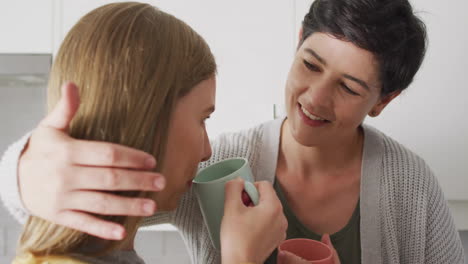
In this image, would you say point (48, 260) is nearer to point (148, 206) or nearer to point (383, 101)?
point (148, 206)

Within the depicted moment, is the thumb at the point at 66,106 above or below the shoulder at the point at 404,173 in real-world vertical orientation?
above

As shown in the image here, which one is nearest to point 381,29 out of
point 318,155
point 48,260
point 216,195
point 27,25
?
point 318,155

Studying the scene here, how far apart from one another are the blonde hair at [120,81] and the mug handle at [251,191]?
17 cm

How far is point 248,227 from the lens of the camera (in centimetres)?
64

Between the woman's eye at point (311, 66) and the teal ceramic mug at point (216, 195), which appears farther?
the woman's eye at point (311, 66)

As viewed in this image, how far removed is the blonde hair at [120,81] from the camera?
518mm

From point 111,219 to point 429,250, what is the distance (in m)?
0.74

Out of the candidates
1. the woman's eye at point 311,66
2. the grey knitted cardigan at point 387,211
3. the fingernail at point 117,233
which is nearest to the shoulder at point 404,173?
the grey knitted cardigan at point 387,211

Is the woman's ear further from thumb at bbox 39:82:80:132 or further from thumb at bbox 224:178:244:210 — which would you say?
thumb at bbox 39:82:80:132

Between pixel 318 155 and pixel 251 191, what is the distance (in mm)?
405

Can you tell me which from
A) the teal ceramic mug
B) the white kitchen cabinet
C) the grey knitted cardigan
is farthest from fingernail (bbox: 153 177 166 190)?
the white kitchen cabinet

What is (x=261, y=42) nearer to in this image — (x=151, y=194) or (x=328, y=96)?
(x=328, y=96)

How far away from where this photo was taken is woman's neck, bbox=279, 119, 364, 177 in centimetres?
106

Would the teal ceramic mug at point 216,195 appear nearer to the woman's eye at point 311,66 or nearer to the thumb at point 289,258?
the thumb at point 289,258
